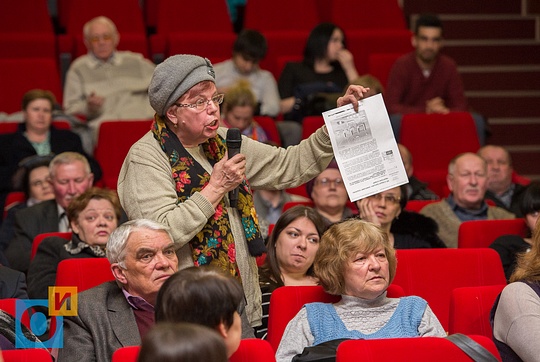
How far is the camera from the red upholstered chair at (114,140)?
542 cm

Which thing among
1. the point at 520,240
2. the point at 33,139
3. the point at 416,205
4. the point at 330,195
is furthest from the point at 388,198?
the point at 33,139

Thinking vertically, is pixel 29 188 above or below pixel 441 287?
above

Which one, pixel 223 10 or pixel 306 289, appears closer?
pixel 306 289

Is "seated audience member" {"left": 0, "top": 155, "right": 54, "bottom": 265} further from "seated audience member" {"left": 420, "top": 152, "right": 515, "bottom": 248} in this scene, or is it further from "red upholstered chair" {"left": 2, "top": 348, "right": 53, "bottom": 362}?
"red upholstered chair" {"left": 2, "top": 348, "right": 53, "bottom": 362}

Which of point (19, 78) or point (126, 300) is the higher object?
point (19, 78)

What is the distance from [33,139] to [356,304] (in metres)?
2.98

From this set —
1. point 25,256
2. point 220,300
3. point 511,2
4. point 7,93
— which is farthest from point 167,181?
point 511,2

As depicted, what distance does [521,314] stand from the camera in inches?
105

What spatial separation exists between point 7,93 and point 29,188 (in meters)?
1.28

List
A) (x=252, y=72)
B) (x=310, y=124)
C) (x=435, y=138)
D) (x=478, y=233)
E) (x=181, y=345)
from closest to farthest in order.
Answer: (x=181, y=345)
(x=478, y=233)
(x=310, y=124)
(x=435, y=138)
(x=252, y=72)

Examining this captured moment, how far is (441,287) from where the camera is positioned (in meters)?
3.55

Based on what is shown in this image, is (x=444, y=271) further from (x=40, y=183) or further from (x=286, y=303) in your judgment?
(x=40, y=183)

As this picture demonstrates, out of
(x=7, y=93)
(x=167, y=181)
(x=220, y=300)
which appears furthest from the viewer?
(x=7, y=93)

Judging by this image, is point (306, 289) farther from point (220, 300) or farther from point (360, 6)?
point (360, 6)
